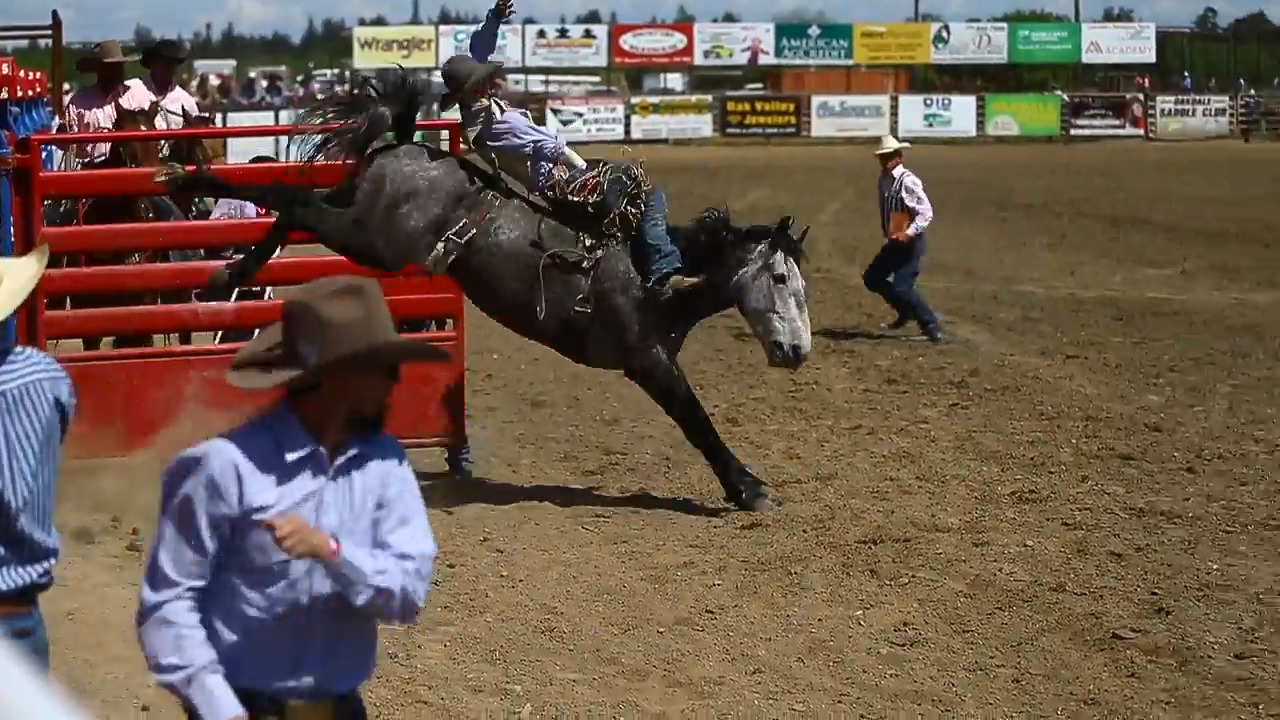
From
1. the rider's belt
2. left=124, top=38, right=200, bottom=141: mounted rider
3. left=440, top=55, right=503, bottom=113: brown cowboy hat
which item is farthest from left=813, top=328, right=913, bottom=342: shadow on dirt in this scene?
the rider's belt

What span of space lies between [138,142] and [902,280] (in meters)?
6.07

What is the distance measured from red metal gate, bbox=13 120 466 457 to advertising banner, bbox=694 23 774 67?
160 feet

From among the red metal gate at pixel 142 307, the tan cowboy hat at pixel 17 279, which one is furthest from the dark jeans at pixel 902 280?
the tan cowboy hat at pixel 17 279

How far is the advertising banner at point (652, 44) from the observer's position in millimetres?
56375

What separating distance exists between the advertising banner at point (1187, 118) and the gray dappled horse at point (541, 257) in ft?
127

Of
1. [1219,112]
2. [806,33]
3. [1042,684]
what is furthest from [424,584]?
[806,33]

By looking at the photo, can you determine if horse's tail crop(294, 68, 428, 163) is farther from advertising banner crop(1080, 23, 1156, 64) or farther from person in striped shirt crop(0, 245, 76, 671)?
advertising banner crop(1080, 23, 1156, 64)

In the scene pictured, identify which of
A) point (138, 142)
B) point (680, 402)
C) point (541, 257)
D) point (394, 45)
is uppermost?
point (394, 45)

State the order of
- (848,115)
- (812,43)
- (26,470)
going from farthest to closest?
(812,43), (848,115), (26,470)

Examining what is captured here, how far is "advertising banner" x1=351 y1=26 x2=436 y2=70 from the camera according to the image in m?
55.7

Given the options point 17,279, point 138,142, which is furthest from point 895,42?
point 17,279

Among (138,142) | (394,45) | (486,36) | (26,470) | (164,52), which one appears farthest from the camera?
(394,45)

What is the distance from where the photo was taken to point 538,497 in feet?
26.3

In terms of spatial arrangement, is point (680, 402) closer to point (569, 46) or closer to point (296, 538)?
point (296, 538)
